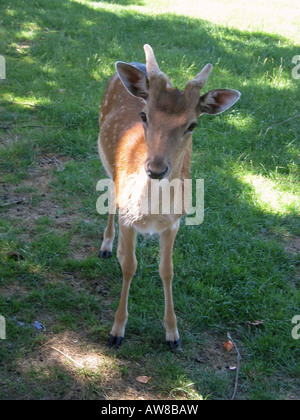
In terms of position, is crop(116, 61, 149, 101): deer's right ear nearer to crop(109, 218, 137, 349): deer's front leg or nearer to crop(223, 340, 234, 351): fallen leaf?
crop(109, 218, 137, 349): deer's front leg

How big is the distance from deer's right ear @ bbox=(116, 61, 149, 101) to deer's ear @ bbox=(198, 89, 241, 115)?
37cm

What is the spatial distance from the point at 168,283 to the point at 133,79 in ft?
4.77

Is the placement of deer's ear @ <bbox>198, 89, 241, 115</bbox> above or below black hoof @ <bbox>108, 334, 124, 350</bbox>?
above

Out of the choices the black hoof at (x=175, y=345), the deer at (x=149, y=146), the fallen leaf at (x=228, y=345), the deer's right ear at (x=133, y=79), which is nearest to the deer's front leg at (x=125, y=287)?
the deer at (x=149, y=146)

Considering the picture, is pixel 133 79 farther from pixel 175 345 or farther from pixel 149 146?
pixel 175 345

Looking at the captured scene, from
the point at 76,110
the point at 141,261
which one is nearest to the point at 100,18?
the point at 76,110

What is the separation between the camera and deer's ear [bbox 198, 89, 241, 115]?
3.11 meters

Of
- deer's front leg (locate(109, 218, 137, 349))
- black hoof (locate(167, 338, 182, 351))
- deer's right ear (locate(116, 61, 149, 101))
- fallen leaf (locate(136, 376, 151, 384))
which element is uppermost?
deer's right ear (locate(116, 61, 149, 101))

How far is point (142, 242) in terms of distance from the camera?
450 centimetres

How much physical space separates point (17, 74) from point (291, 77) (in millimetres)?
4001

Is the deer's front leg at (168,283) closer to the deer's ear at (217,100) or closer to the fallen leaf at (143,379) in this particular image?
the fallen leaf at (143,379)

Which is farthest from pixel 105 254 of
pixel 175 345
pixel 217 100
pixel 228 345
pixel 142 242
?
pixel 217 100

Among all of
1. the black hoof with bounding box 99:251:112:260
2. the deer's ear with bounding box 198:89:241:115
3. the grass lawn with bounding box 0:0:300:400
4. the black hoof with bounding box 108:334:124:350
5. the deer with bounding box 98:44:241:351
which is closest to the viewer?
the deer with bounding box 98:44:241:351

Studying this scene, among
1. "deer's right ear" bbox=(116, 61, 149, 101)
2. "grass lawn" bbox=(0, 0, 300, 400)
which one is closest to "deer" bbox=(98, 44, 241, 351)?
"deer's right ear" bbox=(116, 61, 149, 101)
